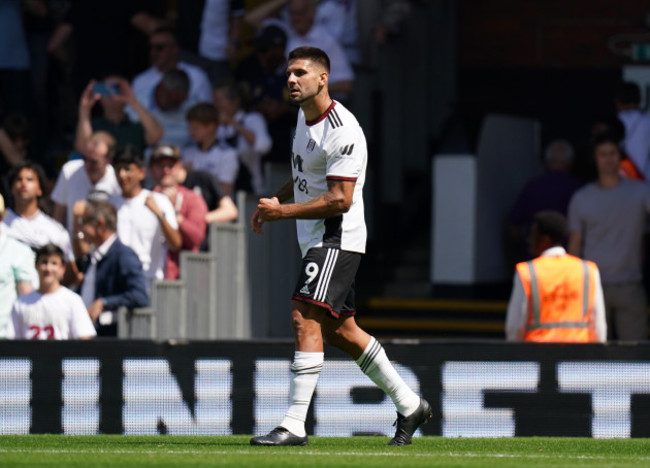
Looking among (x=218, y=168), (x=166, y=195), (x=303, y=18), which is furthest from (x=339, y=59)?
(x=166, y=195)

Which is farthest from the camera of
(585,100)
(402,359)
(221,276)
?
(585,100)

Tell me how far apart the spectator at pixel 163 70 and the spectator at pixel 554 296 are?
4.71m

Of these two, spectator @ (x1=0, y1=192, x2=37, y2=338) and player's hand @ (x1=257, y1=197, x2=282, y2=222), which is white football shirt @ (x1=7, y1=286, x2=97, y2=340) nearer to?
spectator @ (x1=0, y1=192, x2=37, y2=338)

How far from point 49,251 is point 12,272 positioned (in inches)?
22.1

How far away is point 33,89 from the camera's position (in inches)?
636

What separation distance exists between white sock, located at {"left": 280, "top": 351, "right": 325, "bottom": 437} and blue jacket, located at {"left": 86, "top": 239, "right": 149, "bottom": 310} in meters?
3.64

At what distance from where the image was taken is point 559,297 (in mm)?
10320

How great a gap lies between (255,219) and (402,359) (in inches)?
101

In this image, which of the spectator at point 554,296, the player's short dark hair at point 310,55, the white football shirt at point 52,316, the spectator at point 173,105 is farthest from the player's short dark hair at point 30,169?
the player's short dark hair at point 310,55

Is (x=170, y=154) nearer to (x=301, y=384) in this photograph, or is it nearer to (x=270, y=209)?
(x=270, y=209)

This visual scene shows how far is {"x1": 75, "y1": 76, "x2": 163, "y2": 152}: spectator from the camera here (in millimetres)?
13352

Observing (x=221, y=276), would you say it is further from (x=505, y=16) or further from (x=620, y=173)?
(x=505, y=16)

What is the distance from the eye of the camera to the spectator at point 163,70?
46.7ft

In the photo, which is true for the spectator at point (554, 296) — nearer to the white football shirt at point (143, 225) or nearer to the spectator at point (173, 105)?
the white football shirt at point (143, 225)
